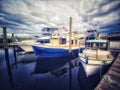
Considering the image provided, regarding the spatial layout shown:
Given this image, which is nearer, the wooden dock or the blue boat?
the wooden dock

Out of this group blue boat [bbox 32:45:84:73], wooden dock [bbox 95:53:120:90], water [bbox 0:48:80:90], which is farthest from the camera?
blue boat [bbox 32:45:84:73]

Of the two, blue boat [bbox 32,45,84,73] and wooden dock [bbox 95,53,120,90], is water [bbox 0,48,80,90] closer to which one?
wooden dock [bbox 95,53,120,90]

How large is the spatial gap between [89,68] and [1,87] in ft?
10.6

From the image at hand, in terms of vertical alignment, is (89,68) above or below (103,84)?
above

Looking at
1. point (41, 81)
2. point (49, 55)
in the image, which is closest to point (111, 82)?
point (41, 81)

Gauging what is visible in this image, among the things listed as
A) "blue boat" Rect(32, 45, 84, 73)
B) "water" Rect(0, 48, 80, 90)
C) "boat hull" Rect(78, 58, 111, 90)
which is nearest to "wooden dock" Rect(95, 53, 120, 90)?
"boat hull" Rect(78, 58, 111, 90)

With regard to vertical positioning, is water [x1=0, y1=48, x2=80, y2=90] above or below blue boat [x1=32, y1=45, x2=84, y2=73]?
below

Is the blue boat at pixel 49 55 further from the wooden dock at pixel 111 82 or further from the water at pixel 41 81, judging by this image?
the wooden dock at pixel 111 82

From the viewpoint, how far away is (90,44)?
4.67 m

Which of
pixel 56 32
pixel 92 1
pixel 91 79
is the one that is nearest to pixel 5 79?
pixel 91 79

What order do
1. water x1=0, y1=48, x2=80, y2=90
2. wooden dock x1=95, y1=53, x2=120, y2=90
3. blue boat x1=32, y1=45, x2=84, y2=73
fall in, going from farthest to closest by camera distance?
1. blue boat x1=32, y1=45, x2=84, y2=73
2. water x1=0, y1=48, x2=80, y2=90
3. wooden dock x1=95, y1=53, x2=120, y2=90

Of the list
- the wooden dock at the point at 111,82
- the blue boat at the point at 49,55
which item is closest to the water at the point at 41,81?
the wooden dock at the point at 111,82

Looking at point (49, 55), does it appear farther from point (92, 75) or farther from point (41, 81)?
point (92, 75)

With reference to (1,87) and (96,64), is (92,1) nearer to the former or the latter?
(96,64)
